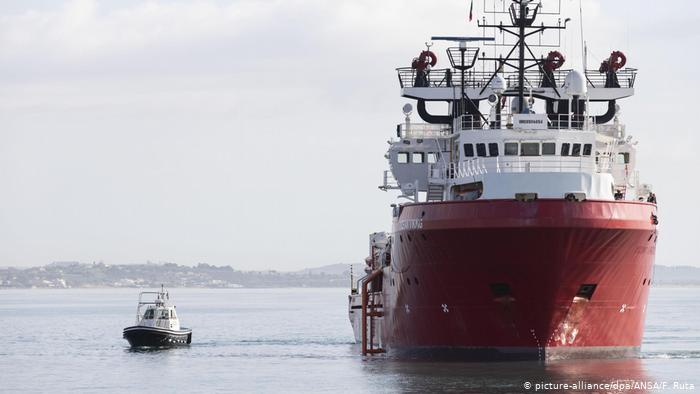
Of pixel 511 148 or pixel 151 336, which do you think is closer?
pixel 511 148

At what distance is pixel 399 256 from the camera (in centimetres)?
6031

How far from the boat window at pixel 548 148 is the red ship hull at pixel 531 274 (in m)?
4.78

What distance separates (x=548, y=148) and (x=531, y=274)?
7412 mm

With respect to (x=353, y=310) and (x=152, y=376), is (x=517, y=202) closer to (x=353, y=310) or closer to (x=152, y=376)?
(x=152, y=376)

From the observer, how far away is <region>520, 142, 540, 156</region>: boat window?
58438mm

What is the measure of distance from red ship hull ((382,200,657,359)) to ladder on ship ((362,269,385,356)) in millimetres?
10090

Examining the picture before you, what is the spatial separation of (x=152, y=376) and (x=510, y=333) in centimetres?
1740

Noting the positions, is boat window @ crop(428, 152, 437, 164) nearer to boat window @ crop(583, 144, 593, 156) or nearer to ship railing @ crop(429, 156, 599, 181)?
ship railing @ crop(429, 156, 599, 181)

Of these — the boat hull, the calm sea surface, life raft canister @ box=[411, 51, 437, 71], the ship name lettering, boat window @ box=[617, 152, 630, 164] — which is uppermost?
life raft canister @ box=[411, 51, 437, 71]

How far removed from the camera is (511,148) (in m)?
58.7

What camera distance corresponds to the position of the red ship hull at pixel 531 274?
2074 inches

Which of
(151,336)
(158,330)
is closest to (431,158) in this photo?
(158,330)

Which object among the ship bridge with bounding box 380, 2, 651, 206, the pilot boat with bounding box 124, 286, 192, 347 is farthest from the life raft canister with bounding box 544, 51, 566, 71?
the pilot boat with bounding box 124, 286, 192, 347

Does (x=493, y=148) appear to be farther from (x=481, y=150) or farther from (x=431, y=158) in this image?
(x=431, y=158)
